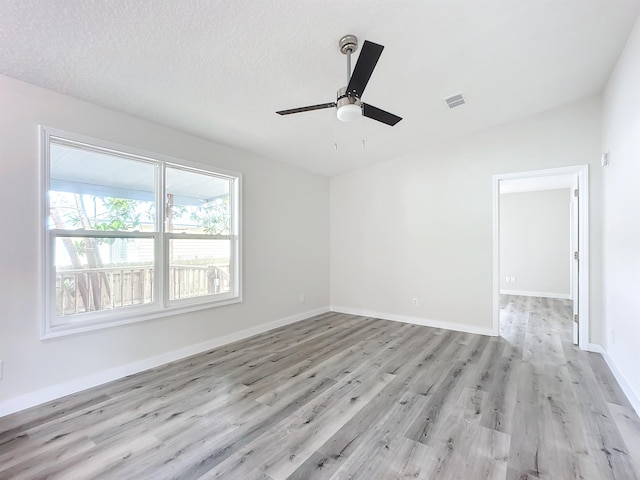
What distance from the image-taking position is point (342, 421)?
2223 mm

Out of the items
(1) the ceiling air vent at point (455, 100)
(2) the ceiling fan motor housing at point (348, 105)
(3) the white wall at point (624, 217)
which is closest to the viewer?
(2) the ceiling fan motor housing at point (348, 105)

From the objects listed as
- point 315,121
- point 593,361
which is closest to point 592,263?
point 593,361

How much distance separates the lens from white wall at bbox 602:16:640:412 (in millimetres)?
2410

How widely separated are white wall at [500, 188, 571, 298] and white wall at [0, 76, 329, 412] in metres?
5.87

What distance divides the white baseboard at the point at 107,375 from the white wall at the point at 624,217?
3972 mm

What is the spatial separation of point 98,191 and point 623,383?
5.12 m

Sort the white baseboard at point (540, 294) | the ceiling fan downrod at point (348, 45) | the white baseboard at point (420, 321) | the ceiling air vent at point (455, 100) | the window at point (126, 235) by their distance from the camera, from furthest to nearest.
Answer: the white baseboard at point (540, 294) → the white baseboard at point (420, 321) → the ceiling air vent at point (455, 100) → the window at point (126, 235) → the ceiling fan downrod at point (348, 45)

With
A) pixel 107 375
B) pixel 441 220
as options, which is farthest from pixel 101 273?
pixel 441 220

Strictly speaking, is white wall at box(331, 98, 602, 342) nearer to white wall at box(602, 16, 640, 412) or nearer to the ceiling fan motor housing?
white wall at box(602, 16, 640, 412)

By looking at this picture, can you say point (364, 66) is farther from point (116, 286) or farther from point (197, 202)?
point (116, 286)

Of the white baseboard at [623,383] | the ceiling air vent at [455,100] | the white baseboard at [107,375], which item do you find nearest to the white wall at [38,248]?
the white baseboard at [107,375]

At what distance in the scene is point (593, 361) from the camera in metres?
3.33

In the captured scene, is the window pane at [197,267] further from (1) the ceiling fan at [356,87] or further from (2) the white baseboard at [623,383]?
(2) the white baseboard at [623,383]

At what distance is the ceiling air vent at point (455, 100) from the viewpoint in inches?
133
